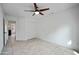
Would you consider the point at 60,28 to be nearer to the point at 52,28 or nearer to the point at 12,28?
the point at 52,28

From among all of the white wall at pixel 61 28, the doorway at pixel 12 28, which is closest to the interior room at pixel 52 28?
the white wall at pixel 61 28

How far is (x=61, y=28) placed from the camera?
3.55 meters

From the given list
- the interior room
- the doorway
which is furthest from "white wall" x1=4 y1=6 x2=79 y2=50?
the doorway

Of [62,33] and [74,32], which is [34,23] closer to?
[62,33]

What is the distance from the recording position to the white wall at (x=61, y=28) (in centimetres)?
321

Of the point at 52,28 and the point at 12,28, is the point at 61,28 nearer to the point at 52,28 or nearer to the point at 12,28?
the point at 52,28

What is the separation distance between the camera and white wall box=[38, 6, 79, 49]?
10.5ft

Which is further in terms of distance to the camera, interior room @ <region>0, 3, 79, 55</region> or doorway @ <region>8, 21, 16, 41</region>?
doorway @ <region>8, 21, 16, 41</region>

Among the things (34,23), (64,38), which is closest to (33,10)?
(34,23)

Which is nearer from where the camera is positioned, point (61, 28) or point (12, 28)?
point (61, 28)

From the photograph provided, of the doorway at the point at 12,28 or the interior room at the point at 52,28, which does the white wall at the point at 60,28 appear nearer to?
the interior room at the point at 52,28

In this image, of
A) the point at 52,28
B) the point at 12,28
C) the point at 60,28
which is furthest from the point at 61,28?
the point at 12,28

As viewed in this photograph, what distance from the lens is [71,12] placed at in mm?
3275

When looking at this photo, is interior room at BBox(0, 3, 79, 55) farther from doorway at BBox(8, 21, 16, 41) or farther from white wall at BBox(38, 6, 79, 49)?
doorway at BBox(8, 21, 16, 41)
